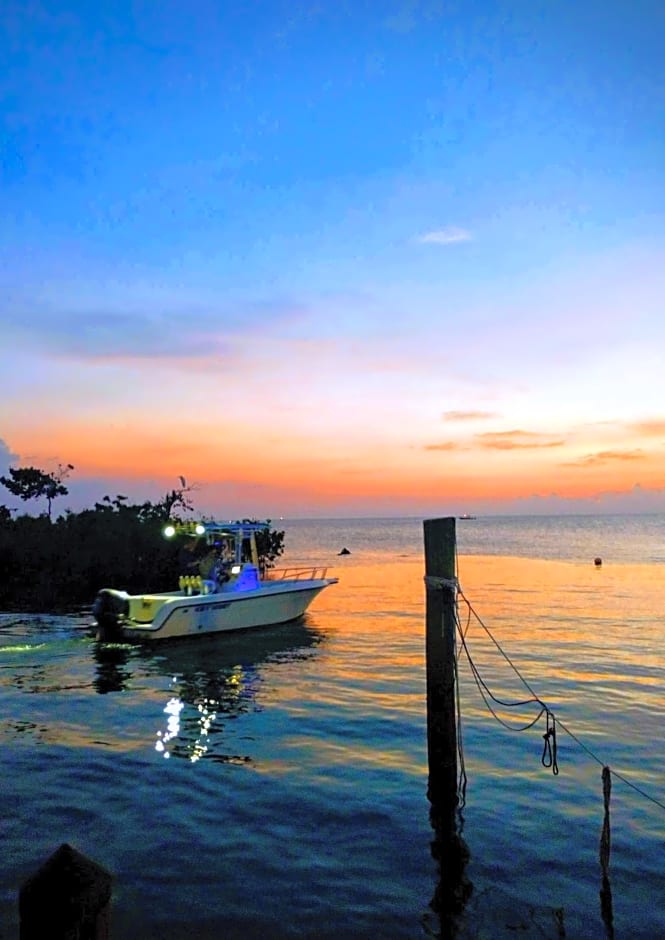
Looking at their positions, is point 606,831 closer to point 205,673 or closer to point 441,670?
point 441,670

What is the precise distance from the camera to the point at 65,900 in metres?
2.96

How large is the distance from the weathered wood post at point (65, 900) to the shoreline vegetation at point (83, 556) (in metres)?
36.2

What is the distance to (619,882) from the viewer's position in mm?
8664

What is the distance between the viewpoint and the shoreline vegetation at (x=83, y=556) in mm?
41969

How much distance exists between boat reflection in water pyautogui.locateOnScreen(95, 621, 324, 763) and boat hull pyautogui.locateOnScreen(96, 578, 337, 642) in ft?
1.19

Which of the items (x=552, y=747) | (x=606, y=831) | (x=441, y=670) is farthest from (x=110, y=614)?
(x=606, y=831)

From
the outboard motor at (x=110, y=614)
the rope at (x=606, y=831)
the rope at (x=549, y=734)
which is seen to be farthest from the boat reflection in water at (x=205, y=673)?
the rope at (x=606, y=831)

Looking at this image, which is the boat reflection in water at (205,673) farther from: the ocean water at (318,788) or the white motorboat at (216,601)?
the white motorboat at (216,601)

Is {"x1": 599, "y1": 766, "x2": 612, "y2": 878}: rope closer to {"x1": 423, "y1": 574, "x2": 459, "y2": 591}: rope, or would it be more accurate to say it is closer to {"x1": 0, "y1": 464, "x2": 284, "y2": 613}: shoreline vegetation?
{"x1": 423, "y1": 574, "x2": 459, "y2": 591}: rope

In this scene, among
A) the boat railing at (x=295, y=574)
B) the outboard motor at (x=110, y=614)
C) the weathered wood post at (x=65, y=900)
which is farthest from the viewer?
the boat railing at (x=295, y=574)

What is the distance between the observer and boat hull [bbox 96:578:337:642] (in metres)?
24.9

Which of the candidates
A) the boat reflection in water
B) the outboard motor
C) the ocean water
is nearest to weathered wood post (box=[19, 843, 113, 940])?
the ocean water

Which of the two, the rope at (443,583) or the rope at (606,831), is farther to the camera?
the rope at (443,583)

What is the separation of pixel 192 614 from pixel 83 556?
23.6 metres
